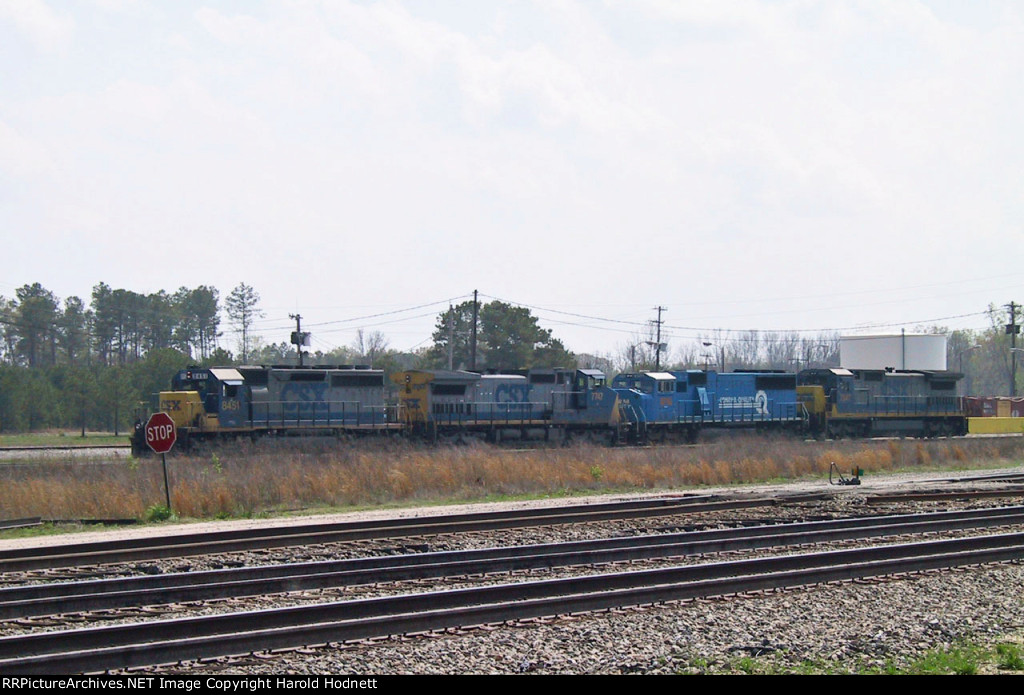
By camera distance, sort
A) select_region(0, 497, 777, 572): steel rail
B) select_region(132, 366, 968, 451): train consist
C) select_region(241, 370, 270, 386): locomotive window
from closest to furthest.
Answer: select_region(0, 497, 777, 572): steel rail → select_region(132, 366, 968, 451): train consist → select_region(241, 370, 270, 386): locomotive window

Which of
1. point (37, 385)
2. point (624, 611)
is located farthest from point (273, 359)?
point (624, 611)

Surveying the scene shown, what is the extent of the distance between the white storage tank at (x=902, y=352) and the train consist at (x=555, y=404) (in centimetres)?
3334

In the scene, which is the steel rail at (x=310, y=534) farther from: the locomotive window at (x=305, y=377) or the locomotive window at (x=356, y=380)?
the locomotive window at (x=356, y=380)

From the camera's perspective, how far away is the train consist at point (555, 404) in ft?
107

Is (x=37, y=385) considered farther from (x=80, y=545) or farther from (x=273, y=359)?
(x=80, y=545)

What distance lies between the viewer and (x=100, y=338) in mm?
88188

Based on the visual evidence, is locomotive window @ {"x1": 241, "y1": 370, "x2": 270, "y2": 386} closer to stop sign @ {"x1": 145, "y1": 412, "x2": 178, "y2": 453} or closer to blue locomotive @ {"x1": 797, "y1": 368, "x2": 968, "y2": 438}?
stop sign @ {"x1": 145, "y1": 412, "x2": 178, "y2": 453}

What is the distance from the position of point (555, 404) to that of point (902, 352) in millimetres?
52630

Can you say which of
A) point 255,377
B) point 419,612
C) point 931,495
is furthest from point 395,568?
point 255,377

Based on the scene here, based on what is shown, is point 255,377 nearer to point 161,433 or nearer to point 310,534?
point 161,433

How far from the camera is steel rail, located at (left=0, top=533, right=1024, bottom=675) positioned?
730 centimetres

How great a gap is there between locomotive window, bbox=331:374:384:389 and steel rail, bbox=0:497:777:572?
1744cm

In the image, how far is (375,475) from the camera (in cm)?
2208

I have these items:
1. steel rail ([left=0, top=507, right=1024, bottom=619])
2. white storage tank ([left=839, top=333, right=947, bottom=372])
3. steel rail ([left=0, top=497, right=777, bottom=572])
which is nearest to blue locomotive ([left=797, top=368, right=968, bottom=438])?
steel rail ([left=0, top=497, right=777, bottom=572])
